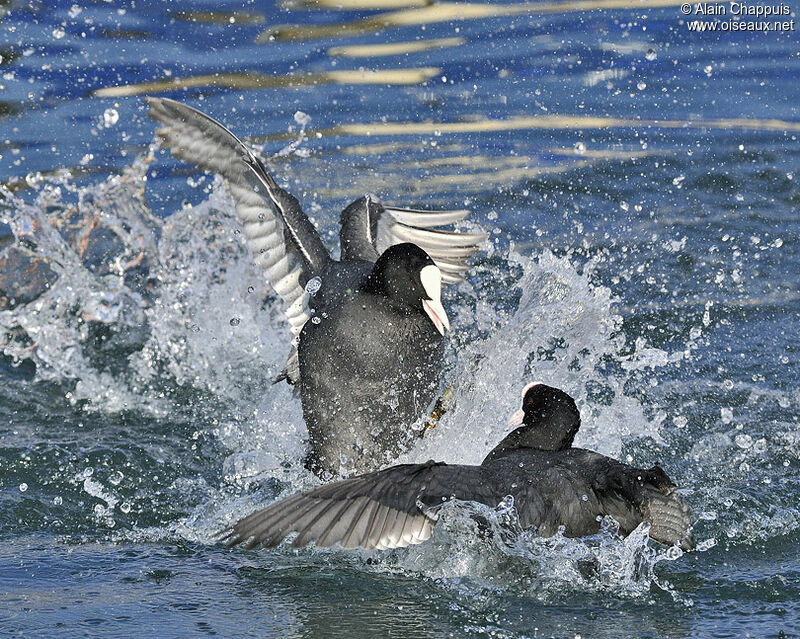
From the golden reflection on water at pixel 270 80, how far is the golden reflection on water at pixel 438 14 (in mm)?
430

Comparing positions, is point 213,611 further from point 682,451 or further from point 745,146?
point 745,146

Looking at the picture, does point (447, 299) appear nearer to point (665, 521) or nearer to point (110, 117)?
point (665, 521)

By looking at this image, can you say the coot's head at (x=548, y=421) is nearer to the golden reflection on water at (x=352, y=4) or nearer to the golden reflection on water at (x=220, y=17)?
the golden reflection on water at (x=352, y=4)

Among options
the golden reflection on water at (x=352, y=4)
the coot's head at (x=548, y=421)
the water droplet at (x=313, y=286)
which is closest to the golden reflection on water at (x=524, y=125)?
the golden reflection on water at (x=352, y=4)

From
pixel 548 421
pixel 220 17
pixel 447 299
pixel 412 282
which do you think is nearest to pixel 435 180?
pixel 447 299

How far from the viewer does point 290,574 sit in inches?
125

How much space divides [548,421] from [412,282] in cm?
60

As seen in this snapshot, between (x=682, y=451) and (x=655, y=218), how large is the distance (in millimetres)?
2260

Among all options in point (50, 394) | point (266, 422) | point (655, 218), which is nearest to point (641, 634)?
point (266, 422)

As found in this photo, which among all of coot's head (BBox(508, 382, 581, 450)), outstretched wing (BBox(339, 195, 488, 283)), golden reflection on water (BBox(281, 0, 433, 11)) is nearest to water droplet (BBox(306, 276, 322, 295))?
outstretched wing (BBox(339, 195, 488, 283))

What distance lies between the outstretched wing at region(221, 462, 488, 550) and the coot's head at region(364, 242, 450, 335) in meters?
0.73

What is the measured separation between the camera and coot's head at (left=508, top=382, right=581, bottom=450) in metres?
3.42

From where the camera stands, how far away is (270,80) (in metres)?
7.59

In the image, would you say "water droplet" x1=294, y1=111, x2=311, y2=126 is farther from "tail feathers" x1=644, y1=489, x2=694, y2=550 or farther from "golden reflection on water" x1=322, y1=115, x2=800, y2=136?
"tail feathers" x1=644, y1=489, x2=694, y2=550
